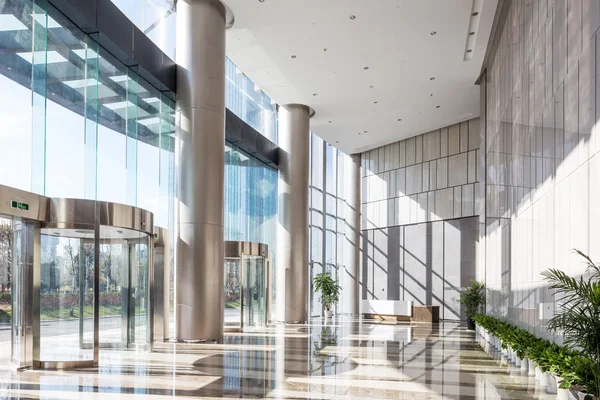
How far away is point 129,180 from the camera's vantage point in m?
12.5

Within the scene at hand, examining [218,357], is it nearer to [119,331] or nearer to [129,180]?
[119,331]

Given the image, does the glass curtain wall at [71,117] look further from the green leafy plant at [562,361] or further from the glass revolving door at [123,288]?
the green leafy plant at [562,361]

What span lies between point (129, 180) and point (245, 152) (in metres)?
8.35

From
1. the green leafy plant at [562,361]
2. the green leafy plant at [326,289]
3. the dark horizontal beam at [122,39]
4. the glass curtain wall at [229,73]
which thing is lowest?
the green leafy plant at [326,289]

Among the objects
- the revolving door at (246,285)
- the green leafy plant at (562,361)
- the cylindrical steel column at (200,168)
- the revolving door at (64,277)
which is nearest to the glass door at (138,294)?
the revolving door at (64,277)

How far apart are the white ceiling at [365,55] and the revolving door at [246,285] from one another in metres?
5.88

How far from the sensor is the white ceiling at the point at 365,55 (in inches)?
591

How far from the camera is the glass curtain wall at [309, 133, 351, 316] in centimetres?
2822

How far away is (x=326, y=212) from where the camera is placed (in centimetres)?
2942

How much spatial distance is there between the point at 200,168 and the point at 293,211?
8.91 m

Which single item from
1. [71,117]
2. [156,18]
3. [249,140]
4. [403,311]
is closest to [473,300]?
[403,311]

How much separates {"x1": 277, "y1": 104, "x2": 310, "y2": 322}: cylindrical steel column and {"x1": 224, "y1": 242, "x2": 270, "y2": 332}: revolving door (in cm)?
231

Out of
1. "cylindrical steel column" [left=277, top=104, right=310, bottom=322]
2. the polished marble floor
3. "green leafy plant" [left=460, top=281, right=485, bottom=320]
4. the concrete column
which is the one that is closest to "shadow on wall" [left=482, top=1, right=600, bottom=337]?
the polished marble floor

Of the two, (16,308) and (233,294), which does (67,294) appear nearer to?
(16,308)
